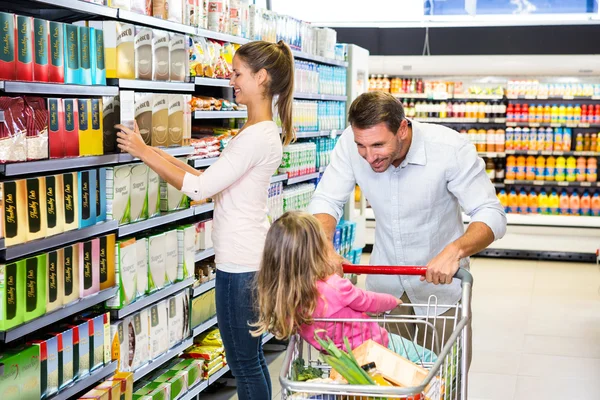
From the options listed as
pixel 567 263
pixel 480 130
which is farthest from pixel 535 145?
pixel 567 263

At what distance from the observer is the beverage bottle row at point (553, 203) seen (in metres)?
9.73

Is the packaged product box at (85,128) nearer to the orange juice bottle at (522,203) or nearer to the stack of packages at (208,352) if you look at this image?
the stack of packages at (208,352)

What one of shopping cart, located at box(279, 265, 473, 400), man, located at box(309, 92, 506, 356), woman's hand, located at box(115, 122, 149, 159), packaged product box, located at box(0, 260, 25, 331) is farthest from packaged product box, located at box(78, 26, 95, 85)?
shopping cart, located at box(279, 265, 473, 400)

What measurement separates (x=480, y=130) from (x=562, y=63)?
129 centimetres

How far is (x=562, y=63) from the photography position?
9.05 m

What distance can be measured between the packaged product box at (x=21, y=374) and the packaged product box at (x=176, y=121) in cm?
127

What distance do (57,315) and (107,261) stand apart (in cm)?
40

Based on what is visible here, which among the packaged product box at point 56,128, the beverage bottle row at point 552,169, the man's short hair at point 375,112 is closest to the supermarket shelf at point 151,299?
the packaged product box at point 56,128

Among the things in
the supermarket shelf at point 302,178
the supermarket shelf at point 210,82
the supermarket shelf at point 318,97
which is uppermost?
the supermarket shelf at point 210,82

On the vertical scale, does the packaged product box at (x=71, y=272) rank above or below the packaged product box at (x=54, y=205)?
below

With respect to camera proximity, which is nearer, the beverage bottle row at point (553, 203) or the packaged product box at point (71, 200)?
the packaged product box at point (71, 200)

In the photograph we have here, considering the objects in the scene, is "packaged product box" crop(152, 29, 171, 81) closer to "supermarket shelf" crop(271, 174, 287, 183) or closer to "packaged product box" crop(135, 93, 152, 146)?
"packaged product box" crop(135, 93, 152, 146)

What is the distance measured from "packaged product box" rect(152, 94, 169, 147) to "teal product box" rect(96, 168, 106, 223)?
438mm

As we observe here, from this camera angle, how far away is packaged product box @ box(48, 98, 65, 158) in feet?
9.58
